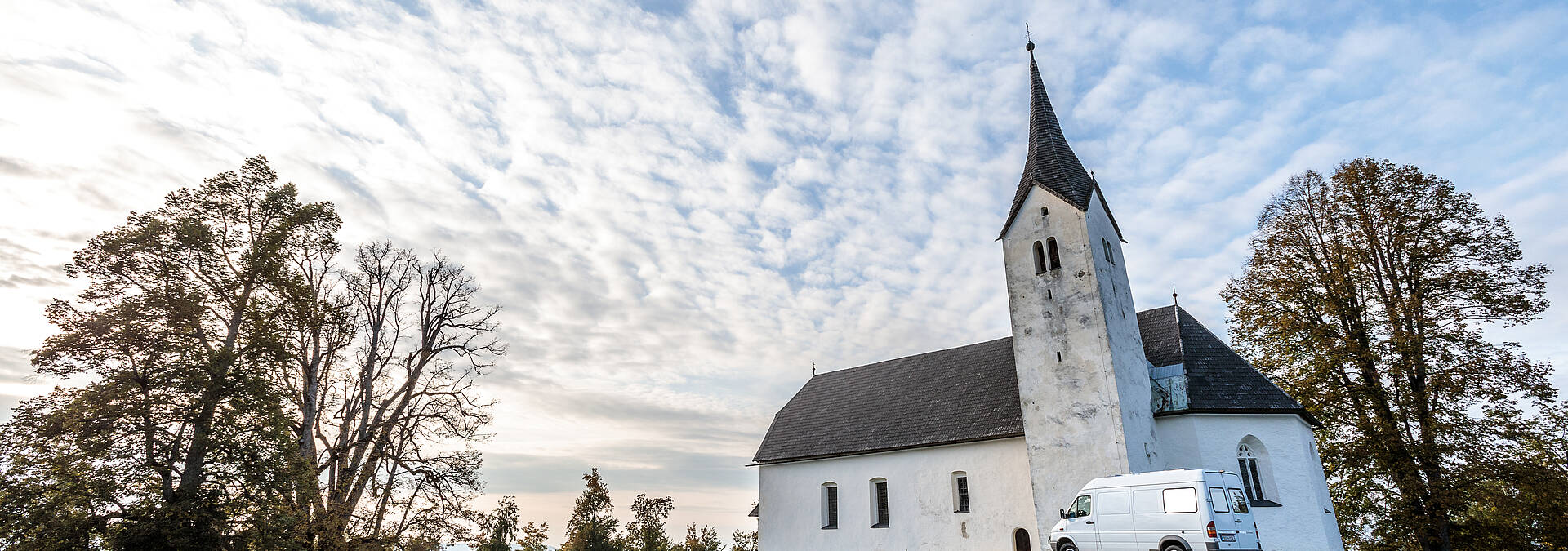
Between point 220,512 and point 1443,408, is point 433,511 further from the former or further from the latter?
point 1443,408

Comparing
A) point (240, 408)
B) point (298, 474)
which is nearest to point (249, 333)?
point (240, 408)

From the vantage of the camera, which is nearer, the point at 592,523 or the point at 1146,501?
the point at 1146,501

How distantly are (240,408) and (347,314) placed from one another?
6486 mm

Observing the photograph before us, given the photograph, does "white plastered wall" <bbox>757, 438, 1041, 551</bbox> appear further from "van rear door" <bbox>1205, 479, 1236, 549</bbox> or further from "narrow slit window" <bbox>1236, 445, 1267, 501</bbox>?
"van rear door" <bbox>1205, 479, 1236, 549</bbox>

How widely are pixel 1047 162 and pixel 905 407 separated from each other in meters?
10.8

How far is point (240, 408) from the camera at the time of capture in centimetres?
1814

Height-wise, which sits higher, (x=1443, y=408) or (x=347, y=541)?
(x=1443, y=408)

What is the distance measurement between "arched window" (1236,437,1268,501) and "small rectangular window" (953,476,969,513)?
8.14 m

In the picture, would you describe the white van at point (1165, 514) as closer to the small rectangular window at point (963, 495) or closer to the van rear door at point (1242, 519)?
the van rear door at point (1242, 519)

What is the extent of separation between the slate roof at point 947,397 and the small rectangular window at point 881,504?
1.40 m

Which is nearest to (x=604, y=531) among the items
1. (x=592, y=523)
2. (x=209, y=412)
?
(x=592, y=523)

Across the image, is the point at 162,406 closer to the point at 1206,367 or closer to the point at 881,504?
the point at 881,504

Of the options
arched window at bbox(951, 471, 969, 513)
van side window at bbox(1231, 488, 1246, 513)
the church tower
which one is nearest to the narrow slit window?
the church tower

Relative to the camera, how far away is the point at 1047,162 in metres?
26.5
